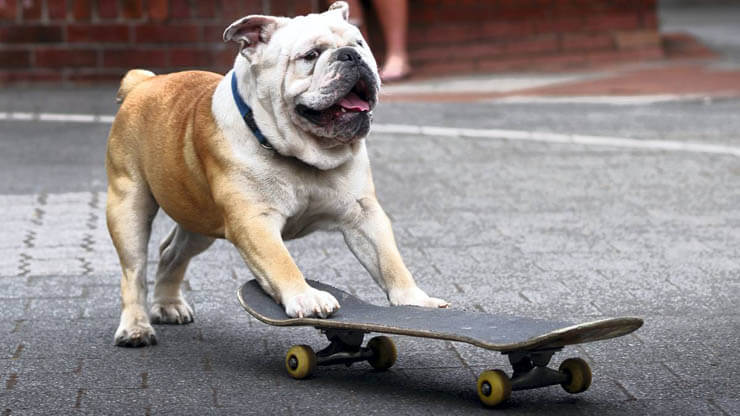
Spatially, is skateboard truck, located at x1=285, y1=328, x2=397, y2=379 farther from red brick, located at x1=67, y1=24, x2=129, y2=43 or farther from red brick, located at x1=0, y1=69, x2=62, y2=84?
red brick, located at x1=0, y1=69, x2=62, y2=84

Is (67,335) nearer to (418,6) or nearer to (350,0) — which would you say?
(350,0)

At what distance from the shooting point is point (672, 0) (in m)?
25.4

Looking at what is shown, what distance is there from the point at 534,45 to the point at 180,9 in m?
4.01

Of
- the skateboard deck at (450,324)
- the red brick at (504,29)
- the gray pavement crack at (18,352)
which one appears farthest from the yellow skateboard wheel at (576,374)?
the red brick at (504,29)

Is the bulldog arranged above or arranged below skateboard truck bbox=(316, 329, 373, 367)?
above

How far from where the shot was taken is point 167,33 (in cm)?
1427

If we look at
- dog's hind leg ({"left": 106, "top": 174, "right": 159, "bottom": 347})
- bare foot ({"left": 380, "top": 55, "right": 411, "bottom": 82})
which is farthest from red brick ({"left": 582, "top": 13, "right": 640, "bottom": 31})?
dog's hind leg ({"left": 106, "top": 174, "right": 159, "bottom": 347})

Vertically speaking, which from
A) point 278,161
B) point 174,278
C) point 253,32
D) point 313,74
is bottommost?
point 174,278

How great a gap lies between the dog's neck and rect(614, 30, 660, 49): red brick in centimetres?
1099

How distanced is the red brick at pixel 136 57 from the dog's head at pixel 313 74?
9213 mm

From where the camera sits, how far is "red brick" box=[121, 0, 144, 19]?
14164mm

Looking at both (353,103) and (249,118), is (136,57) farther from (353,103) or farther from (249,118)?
(353,103)

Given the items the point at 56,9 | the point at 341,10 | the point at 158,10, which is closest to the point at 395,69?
the point at 158,10

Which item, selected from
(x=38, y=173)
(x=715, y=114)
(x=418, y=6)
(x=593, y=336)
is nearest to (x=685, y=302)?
(x=593, y=336)
